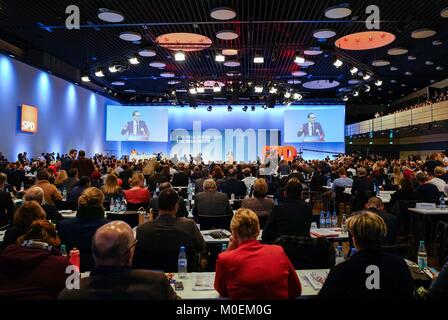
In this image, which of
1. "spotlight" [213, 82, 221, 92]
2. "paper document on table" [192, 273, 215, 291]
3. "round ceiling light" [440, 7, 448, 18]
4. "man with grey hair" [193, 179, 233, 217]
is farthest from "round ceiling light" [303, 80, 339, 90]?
"paper document on table" [192, 273, 215, 291]

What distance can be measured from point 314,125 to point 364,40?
31.2 feet

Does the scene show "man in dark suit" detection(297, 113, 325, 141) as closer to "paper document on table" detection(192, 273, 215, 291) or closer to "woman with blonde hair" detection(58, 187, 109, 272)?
"woman with blonde hair" detection(58, 187, 109, 272)

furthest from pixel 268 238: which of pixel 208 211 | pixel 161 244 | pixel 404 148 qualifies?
pixel 404 148

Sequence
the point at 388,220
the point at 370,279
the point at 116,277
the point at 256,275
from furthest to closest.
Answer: the point at 388,220
the point at 256,275
the point at 370,279
the point at 116,277

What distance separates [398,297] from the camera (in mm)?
2018

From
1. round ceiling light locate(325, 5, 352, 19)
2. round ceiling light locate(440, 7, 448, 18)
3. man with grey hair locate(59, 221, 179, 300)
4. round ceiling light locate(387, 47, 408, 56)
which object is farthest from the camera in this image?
round ceiling light locate(387, 47, 408, 56)

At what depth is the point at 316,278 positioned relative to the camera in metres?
2.67

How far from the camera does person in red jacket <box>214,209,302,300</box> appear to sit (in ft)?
6.85

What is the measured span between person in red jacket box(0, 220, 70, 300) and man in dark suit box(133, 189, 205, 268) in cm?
96

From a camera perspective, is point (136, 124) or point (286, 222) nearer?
point (286, 222)

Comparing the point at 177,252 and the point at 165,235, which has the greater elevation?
the point at 165,235

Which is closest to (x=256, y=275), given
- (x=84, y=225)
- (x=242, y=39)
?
(x=84, y=225)

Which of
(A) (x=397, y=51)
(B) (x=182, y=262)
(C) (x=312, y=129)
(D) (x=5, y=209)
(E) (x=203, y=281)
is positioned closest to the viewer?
(E) (x=203, y=281)

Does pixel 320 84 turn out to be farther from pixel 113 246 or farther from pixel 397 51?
pixel 113 246
